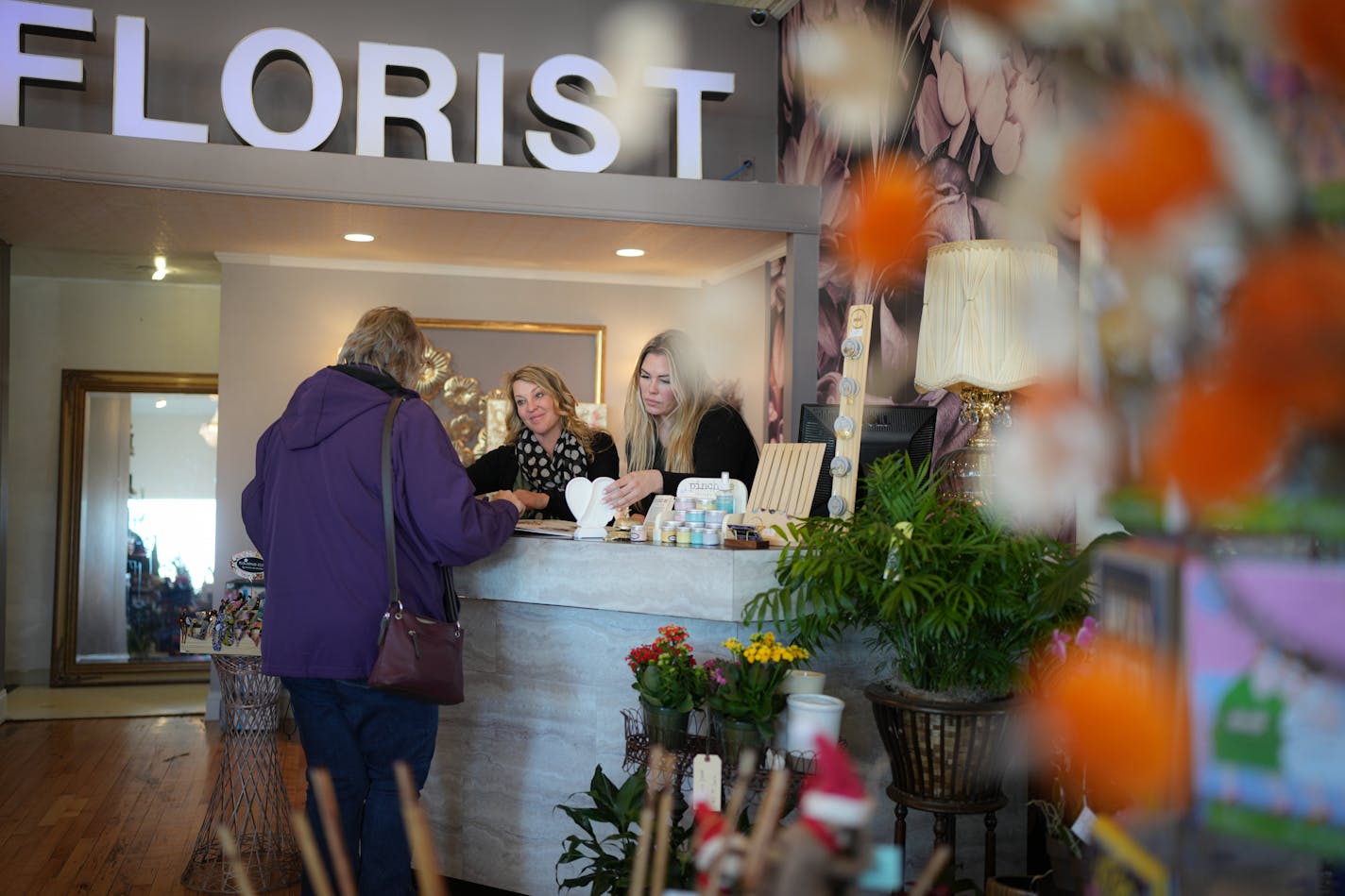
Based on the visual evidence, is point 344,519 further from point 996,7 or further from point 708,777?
point 996,7

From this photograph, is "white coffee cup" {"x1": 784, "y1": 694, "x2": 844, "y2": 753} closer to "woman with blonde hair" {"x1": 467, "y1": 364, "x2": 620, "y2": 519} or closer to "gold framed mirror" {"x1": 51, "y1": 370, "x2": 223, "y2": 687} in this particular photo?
"woman with blonde hair" {"x1": 467, "y1": 364, "x2": 620, "y2": 519}

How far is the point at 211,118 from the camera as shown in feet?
15.6

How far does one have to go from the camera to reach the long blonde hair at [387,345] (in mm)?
2605

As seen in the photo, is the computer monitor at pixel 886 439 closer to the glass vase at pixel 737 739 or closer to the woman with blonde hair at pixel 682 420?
the woman with blonde hair at pixel 682 420

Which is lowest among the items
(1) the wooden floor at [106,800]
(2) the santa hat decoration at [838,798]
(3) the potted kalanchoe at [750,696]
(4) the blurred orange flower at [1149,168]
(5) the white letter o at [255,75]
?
(1) the wooden floor at [106,800]

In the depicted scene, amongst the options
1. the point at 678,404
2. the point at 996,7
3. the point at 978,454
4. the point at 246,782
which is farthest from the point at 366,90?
the point at 996,7

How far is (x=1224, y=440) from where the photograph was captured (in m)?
0.42

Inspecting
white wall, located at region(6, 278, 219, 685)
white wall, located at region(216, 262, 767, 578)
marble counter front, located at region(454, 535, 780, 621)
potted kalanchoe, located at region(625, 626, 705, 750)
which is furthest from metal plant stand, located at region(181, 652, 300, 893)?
white wall, located at region(6, 278, 219, 685)

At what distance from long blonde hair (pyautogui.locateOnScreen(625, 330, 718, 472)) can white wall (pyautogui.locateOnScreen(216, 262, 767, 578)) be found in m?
1.89

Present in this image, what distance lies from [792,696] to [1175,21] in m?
1.90

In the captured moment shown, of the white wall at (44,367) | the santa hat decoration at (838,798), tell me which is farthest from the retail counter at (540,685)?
the white wall at (44,367)

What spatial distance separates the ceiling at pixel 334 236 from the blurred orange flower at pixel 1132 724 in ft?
13.7

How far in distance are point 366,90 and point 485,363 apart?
160 centimetres

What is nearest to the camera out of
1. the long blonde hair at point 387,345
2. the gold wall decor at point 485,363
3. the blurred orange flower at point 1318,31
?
the blurred orange flower at point 1318,31
